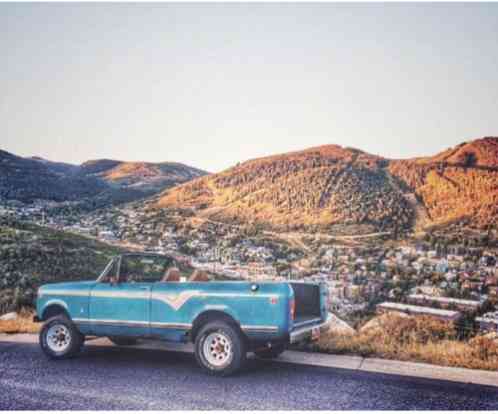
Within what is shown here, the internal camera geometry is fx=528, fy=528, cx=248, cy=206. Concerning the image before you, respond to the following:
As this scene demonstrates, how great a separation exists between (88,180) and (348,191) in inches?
422

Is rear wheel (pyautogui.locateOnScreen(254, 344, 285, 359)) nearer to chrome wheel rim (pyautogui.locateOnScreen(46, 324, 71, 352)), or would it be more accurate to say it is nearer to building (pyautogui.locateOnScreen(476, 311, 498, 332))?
chrome wheel rim (pyautogui.locateOnScreen(46, 324, 71, 352))

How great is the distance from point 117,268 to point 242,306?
7.63 ft

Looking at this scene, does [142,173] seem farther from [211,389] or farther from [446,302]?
[211,389]

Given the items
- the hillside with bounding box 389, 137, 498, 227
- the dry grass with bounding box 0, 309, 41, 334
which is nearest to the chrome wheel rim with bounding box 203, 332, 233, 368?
the dry grass with bounding box 0, 309, 41, 334

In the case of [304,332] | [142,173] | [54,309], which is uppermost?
[142,173]

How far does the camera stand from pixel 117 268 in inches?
320

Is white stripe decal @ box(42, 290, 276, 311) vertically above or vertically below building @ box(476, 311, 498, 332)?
above

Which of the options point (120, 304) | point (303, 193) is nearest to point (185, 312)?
point (120, 304)

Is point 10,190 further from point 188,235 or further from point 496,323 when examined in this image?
point 496,323

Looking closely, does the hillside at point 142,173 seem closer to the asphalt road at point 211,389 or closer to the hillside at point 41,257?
the hillside at point 41,257

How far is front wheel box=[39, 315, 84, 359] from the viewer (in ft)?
26.7

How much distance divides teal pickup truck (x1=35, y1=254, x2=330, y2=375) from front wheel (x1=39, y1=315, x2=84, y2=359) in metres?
0.02

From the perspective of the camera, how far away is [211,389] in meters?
6.21

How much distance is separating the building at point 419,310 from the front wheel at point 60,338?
820cm
